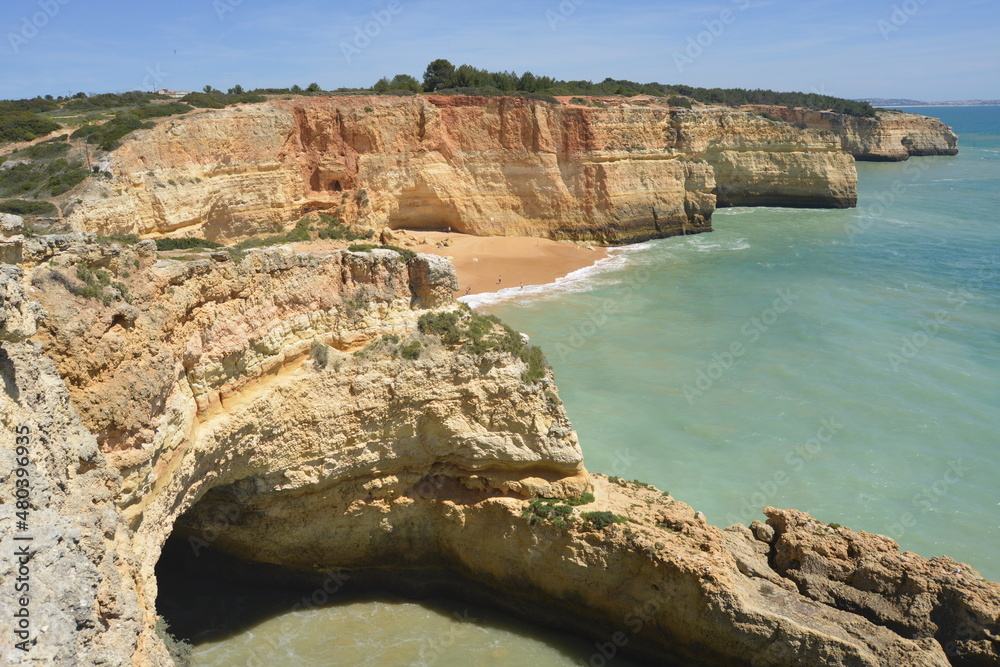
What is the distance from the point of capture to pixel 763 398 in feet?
72.6

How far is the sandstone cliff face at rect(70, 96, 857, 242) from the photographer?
28547mm

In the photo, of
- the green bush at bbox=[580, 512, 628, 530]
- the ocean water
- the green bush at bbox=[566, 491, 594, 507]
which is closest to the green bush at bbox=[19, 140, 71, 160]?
the ocean water

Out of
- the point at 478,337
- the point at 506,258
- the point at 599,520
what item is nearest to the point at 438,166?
the point at 506,258

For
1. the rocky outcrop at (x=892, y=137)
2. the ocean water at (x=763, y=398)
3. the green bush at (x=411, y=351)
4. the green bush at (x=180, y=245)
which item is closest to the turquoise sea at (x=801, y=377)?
the ocean water at (x=763, y=398)

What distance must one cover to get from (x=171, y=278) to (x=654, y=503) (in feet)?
28.7

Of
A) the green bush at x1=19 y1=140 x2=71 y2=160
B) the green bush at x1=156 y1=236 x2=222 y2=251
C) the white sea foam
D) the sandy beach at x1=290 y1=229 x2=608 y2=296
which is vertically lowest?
the white sea foam

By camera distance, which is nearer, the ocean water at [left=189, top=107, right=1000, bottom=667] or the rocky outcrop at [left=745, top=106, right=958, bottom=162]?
the ocean water at [left=189, top=107, right=1000, bottom=667]

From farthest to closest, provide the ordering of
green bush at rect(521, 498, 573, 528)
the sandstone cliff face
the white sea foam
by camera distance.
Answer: the white sea foam, the sandstone cliff face, green bush at rect(521, 498, 573, 528)

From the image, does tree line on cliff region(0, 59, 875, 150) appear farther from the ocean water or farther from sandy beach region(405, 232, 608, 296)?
the ocean water

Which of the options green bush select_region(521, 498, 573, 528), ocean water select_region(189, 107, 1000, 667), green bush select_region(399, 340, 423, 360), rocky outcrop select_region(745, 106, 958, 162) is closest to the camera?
green bush select_region(521, 498, 573, 528)

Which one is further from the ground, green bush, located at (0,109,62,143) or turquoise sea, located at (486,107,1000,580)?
green bush, located at (0,109,62,143)

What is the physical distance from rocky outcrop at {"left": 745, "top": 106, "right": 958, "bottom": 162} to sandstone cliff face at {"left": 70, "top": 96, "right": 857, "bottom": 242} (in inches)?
1349

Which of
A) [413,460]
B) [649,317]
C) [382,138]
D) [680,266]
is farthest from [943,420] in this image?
[382,138]

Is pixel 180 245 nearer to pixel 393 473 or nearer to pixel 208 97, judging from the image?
pixel 393 473
